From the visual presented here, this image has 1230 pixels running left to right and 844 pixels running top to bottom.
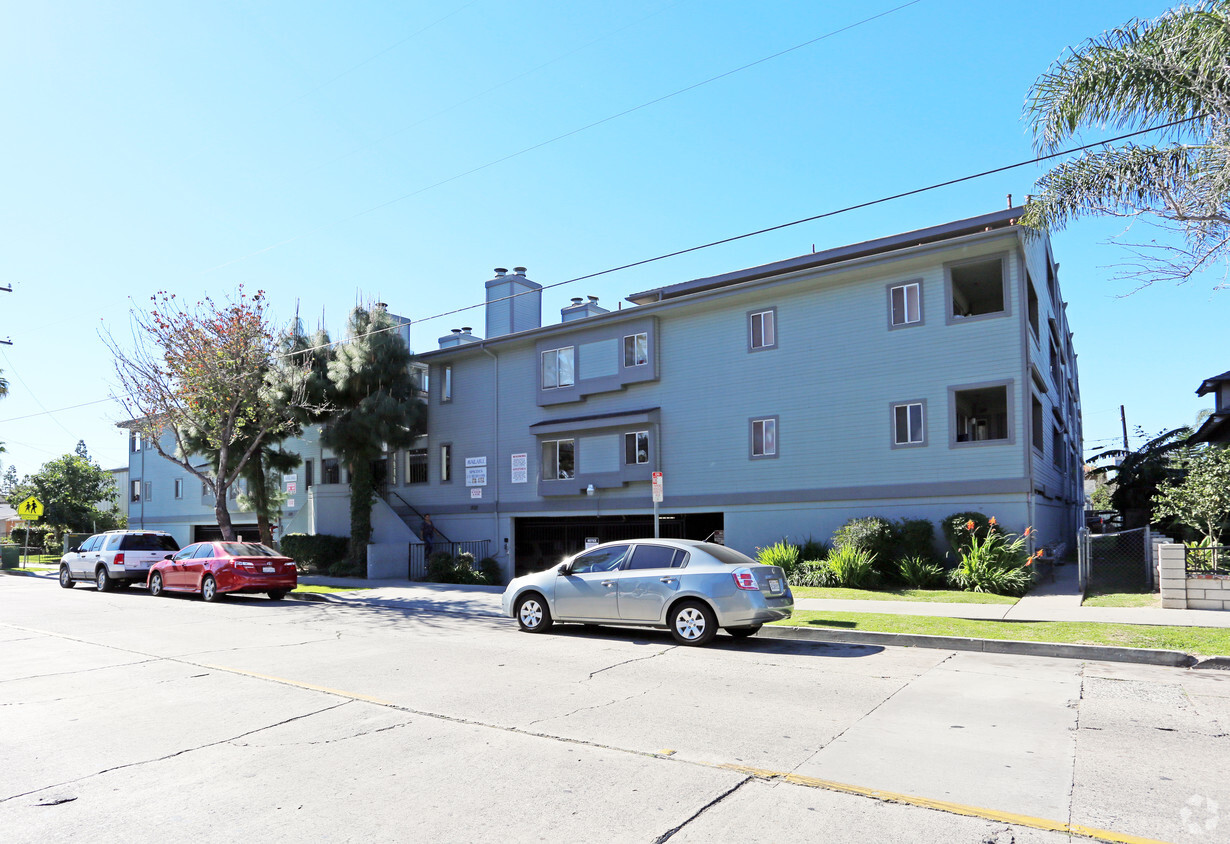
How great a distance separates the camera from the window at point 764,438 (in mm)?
23578

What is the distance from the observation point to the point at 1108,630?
38.2 feet

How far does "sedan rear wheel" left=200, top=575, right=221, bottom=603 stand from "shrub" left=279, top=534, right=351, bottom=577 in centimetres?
1034

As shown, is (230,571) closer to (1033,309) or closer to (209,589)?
(209,589)

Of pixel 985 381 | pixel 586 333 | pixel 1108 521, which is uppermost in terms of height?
pixel 586 333

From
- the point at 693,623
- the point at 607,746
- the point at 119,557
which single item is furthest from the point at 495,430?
the point at 607,746

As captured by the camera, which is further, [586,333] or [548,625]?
[586,333]

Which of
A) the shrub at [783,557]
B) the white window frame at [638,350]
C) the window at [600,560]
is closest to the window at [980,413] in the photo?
the shrub at [783,557]

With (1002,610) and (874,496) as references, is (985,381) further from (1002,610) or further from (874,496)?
(1002,610)

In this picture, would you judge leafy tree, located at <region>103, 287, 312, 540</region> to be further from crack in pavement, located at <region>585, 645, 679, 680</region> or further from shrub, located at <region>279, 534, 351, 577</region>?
crack in pavement, located at <region>585, 645, 679, 680</region>

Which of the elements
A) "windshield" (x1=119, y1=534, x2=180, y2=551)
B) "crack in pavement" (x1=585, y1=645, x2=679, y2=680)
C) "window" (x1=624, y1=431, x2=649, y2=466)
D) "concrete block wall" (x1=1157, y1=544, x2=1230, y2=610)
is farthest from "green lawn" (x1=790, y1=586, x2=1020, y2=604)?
"windshield" (x1=119, y1=534, x2=180, y2=551)

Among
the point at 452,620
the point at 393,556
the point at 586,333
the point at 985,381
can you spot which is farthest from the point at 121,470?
the point at 985,381

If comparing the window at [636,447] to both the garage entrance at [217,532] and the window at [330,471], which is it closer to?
the window at [330,471]

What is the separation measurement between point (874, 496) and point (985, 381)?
3.89 metres

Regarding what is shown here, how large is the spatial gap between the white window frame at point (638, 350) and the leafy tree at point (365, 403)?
857cm
